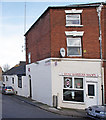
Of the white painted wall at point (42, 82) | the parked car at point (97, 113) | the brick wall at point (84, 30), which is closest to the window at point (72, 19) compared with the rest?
the brick wall at point (84, 30)

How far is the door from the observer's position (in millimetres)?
13445

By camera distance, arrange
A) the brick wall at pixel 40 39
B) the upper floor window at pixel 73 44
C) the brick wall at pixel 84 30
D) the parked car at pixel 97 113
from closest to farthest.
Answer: the parked car at pixel 97 113, the brick wall at pixel 84 30, the upper floor window at pixel 73 44, the brick wall at pixel 40 39

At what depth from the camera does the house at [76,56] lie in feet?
44.7

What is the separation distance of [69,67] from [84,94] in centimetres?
247

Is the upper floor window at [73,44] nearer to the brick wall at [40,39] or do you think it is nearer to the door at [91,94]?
the brick wall at [40,39]

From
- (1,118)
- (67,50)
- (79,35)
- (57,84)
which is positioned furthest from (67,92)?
(1,118)

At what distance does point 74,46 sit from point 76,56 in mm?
865

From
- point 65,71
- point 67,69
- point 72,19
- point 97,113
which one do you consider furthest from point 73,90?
point 72,19

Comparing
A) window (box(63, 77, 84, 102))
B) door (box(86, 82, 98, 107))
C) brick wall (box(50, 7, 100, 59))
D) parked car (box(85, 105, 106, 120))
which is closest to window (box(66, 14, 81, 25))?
brick wall (box(50, 7, 100, 59))

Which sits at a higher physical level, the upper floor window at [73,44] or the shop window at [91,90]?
the upper floor window at [73,44]

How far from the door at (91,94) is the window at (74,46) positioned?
274 centimetres

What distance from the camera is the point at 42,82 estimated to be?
15.8 m

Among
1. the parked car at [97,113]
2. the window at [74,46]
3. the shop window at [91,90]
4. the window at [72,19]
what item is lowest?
the parked car at [97,113]

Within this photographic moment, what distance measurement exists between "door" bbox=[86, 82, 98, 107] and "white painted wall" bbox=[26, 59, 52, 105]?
301cm
